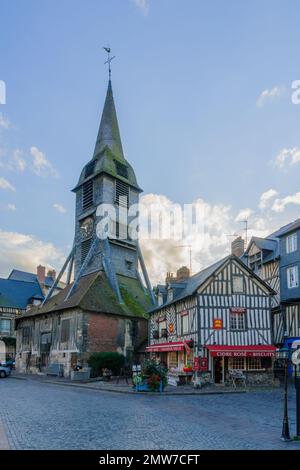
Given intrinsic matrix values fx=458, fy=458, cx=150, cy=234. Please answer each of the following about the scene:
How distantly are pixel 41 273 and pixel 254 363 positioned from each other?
1465 inches

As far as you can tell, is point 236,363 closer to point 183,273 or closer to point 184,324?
point 184,324

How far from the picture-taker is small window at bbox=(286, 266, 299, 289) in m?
25.3

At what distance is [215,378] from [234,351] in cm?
168

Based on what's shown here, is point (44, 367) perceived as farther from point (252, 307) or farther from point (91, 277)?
point (252, 307)

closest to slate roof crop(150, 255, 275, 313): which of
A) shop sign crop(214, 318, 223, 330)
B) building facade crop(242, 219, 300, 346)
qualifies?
shop sign crop(214, 318, 223, 330)

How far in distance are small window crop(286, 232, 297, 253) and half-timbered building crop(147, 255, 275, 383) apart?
3.35 meters

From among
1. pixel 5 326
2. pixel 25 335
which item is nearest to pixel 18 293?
pixel 5 326

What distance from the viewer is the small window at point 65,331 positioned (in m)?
30.0

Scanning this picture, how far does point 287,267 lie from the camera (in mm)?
26203

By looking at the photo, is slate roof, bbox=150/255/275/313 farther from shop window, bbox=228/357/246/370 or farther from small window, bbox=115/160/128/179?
small window, bbox=115/160/128/179

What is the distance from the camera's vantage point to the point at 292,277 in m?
25.8

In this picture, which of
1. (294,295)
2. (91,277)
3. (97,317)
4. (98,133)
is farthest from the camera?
(98,133)

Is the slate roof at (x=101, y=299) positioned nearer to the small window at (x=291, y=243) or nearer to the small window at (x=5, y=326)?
the small window at (x=291, y=243)
